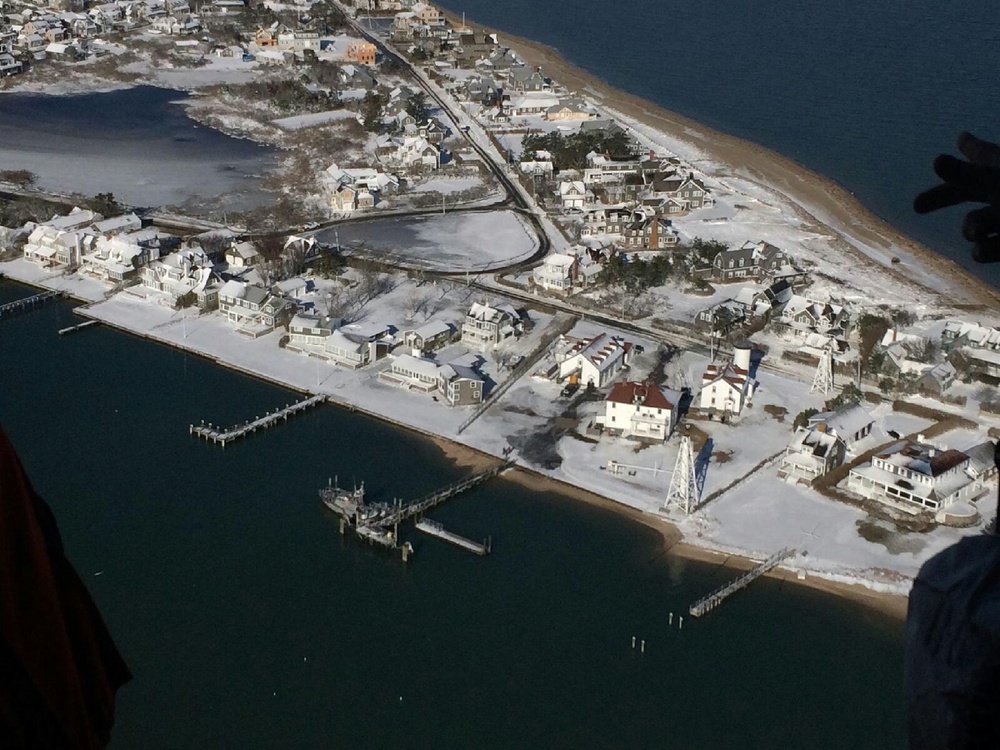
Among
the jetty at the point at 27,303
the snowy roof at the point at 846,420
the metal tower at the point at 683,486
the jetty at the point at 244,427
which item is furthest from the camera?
the jetty at the point at 27,303

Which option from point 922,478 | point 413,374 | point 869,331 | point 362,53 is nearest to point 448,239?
point 413,374

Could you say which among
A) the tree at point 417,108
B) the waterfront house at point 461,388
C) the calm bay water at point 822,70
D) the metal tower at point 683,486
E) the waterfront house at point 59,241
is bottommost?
the waterfront house at point 59,241

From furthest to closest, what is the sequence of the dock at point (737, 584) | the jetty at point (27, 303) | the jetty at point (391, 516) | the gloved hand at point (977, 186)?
1. the jetty at point (27, 303)
2. the jetty at point (391, 516)
3. the dock at point (737, 584)
4. the gloved hand at point (977, 186)

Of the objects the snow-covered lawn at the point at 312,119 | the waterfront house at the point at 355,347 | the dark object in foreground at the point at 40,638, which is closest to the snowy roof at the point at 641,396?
the waterfront house at the point at 355,347

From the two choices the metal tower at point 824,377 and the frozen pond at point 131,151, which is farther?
the frozen pond at point 131,151

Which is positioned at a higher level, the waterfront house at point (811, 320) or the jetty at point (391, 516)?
the waterfront house at point (811, 320)

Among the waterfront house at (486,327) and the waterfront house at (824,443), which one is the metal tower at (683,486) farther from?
the waterfront house at (486,327)
